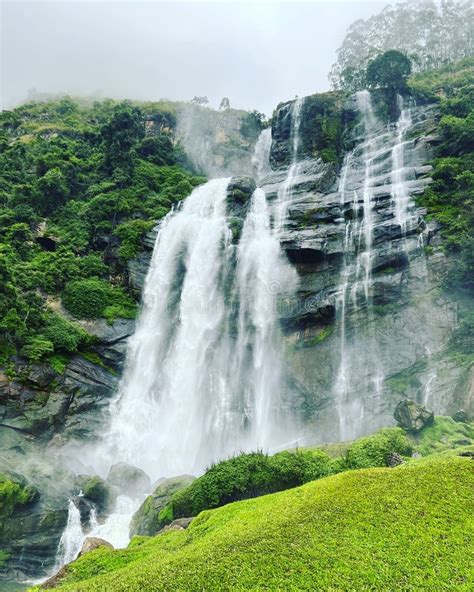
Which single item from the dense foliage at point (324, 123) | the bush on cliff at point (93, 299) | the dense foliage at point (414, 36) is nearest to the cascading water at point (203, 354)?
the bush on cliff at point (93, 299)

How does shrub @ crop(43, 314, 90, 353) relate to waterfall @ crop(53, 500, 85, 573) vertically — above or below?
above

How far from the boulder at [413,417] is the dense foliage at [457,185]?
10375 millimetres

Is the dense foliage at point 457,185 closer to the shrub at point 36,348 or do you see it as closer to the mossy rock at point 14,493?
the shrub at point 36,348

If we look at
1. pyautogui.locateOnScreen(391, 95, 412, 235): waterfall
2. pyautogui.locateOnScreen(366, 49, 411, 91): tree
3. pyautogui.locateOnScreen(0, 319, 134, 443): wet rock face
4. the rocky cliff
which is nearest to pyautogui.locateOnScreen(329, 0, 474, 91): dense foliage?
pyautogui.locateOnScreen(366, 49, 411, 91): tree

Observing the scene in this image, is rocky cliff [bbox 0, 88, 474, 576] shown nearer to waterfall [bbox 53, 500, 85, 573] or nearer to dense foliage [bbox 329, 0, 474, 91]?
waterfall [bbox 53, 500, 85, 573]

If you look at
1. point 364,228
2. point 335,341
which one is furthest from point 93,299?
point 364,228

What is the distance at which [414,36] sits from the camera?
69.2 m

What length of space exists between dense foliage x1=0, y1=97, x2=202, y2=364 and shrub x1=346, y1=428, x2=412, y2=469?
1720 centimetres

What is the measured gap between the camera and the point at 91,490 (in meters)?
17.3

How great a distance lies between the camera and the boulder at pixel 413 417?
15.4 m

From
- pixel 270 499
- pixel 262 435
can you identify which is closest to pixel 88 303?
pixel 262 435

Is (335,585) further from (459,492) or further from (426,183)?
(426,183)

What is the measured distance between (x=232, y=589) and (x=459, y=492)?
4040mm

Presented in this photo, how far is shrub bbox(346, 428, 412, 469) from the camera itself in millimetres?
11570
